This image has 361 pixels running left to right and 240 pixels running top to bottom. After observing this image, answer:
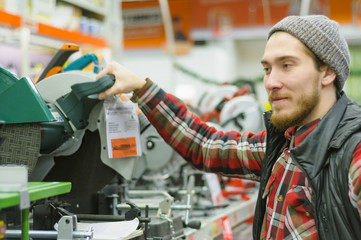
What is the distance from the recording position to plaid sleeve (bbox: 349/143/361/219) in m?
1.51

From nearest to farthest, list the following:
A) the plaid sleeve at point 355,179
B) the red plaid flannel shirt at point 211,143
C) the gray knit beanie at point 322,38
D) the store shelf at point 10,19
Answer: the plaid sleeve at point 355,179 → the gray knit beanie at point 322,38 → the red plaid flannel shirt at point 211,143 → the store shelf at point 10,19

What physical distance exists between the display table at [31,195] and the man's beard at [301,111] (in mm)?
783

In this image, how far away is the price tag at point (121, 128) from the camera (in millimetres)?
1962

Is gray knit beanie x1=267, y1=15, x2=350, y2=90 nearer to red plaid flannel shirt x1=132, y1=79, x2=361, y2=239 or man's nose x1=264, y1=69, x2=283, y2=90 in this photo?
man's nose x1=264, y1=69, x2=283, y2=90

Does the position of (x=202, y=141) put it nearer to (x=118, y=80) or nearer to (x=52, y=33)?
(x=118, y=80)

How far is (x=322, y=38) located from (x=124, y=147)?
83cm

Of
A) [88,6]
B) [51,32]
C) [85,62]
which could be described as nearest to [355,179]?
[85,62]

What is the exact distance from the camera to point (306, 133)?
1.80 m

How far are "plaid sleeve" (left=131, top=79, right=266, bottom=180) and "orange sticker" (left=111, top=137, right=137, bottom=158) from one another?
181 mm

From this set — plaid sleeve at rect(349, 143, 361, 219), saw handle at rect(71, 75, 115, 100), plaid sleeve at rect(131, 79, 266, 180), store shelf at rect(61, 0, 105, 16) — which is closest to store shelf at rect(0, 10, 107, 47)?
store shelf at rect(61, 0, 105, 16)

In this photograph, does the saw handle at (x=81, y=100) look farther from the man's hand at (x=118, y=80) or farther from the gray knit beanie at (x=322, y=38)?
the gray knit beanie at (x=322, y=38)

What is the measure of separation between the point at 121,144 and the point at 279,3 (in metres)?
10.4

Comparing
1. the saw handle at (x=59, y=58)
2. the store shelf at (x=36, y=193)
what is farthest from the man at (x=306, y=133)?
the store shelf at (x=36, y=193)

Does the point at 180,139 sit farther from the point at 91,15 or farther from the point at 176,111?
the point at 91,15
